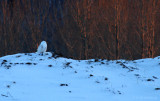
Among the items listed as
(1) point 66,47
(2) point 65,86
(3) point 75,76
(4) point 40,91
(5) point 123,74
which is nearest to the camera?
(4) point 40,91

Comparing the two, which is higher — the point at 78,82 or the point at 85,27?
the point at 85,27

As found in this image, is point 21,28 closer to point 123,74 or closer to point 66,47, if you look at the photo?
point 66,47

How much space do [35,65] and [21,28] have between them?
12834mm

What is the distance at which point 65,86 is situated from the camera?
689cm

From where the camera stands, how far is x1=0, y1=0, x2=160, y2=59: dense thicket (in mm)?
17641

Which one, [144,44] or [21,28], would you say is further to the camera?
[21,28]

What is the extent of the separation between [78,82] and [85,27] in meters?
11.3

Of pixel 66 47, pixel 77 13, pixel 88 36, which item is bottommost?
pixel 66 47

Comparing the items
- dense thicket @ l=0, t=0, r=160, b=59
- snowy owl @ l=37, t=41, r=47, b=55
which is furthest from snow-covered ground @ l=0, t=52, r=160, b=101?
dense thicket @ l=0, t=0, r=160, b=59

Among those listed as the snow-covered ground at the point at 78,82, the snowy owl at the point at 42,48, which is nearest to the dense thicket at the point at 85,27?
the snowy owl at the point at 42,48

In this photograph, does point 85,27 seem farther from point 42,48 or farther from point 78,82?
point 78,82

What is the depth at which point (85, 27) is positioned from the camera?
18.4m

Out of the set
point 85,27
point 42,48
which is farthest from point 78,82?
point 85,27

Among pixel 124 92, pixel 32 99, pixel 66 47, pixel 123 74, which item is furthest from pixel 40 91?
pixel 66 47
